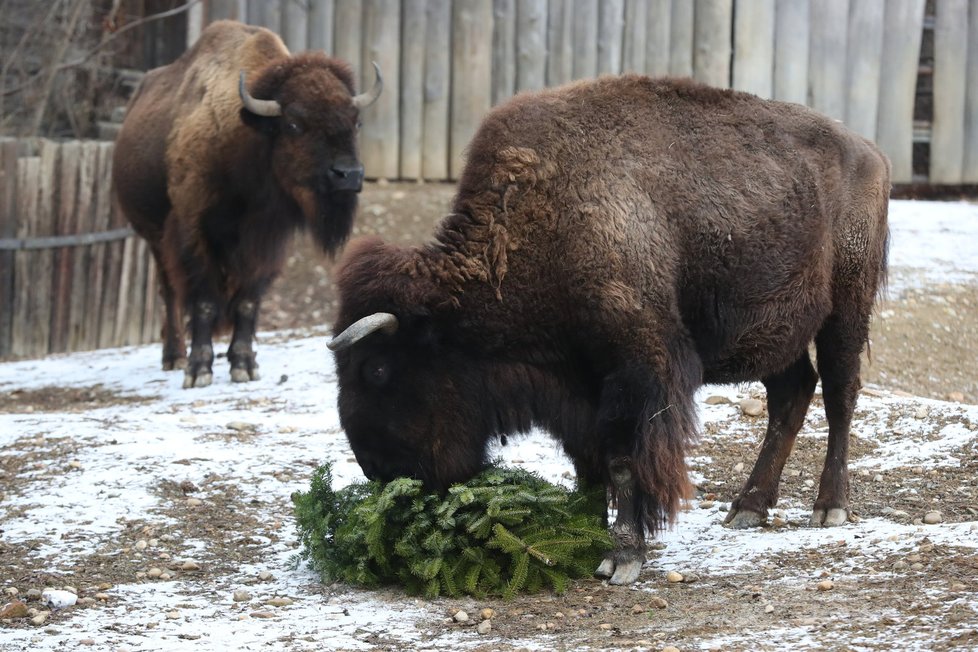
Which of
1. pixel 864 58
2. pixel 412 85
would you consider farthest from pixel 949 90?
pixel 412 85

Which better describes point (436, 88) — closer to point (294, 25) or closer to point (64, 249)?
point (294, 25)

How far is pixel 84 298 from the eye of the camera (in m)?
12.4

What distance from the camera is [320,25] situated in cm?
1325

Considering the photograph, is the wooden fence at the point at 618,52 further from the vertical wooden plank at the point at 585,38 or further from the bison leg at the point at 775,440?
the bison leg at the point at 775,440

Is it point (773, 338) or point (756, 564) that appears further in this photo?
point (773, 338)

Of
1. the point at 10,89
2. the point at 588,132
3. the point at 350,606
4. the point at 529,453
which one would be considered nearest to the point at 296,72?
the point at 529,453

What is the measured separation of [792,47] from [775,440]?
27.6ft

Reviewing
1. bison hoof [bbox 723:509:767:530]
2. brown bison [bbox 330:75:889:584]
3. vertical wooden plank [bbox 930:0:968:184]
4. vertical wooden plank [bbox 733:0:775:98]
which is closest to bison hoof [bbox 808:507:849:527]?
bison hoof [bbox 723:509:767:530]

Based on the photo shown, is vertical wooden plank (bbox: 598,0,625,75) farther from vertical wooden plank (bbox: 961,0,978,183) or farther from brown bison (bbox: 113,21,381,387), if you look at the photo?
brown bison (bbox: 113,21,381,387)

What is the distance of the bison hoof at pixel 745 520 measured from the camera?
5977 mm

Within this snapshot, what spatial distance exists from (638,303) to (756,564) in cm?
117

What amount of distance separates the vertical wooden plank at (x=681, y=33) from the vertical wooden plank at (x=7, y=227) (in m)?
6.57

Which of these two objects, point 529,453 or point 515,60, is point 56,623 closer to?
point 529,453

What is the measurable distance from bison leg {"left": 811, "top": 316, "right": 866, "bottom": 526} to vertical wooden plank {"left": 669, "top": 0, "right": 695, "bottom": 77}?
8.02 m
